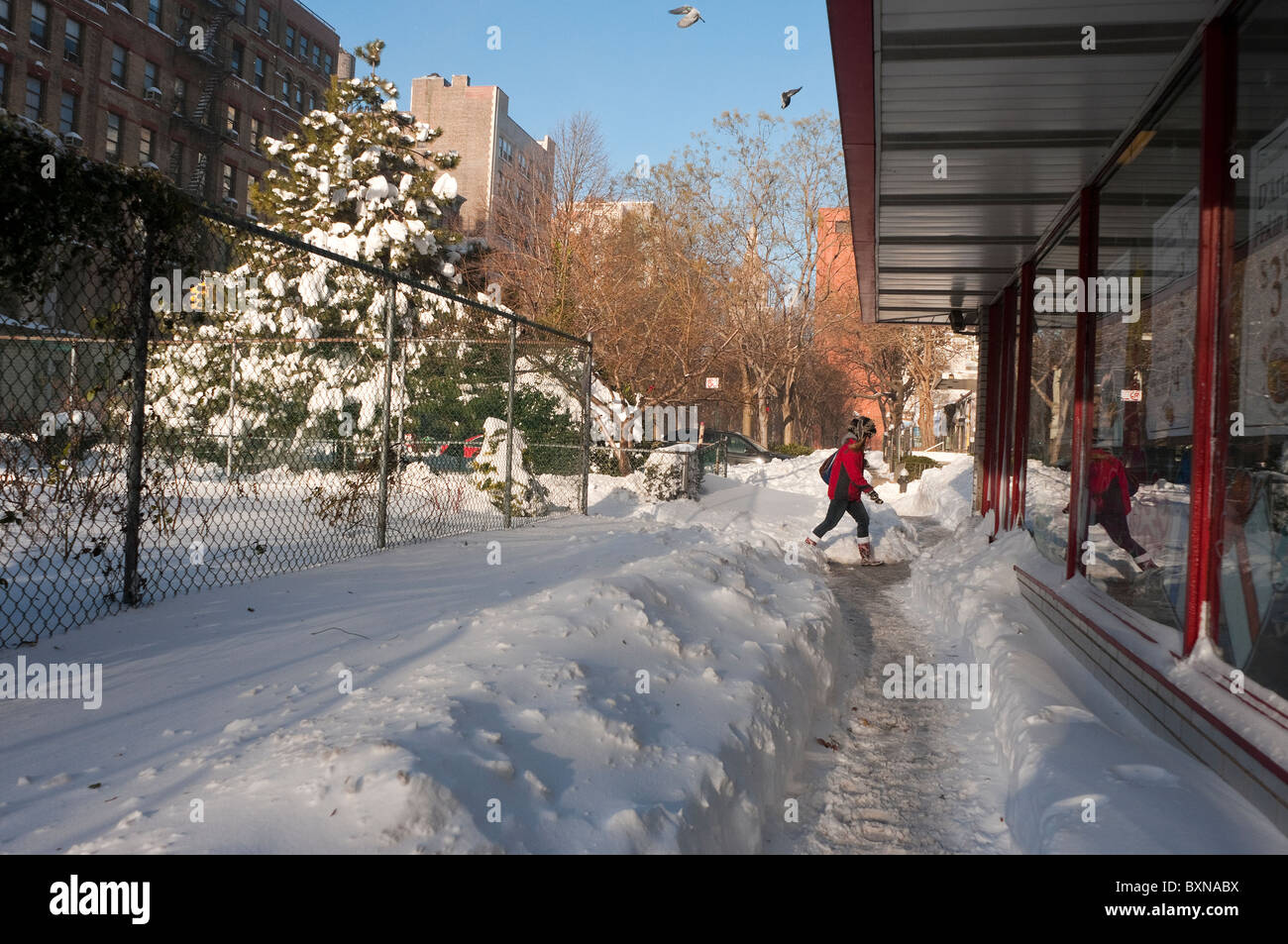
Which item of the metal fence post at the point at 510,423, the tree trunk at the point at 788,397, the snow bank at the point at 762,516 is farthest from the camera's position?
the tree trunk at the point at 788,397

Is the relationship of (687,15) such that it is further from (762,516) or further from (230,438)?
(762,516)

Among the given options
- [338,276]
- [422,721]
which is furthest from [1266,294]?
[338,276]

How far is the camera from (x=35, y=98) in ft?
96.1

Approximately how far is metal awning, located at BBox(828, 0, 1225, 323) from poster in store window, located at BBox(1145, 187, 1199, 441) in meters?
0.95

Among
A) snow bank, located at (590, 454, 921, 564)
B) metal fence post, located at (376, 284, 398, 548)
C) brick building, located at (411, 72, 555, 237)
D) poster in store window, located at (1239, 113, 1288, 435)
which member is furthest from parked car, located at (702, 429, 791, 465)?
brick building, located at (411, 72, 555, 237)

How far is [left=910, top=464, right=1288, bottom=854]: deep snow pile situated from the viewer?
3168mm

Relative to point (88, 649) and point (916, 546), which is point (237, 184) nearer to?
point (916, 546)

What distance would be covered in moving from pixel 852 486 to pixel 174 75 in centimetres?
3595

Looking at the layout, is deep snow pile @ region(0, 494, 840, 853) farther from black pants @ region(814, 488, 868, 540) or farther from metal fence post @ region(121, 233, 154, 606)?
black pants @ region(814, 488, 868, 540)

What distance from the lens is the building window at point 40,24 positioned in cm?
2884

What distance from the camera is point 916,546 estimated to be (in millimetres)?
13328

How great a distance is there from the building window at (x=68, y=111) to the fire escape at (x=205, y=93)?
4858 millimetres

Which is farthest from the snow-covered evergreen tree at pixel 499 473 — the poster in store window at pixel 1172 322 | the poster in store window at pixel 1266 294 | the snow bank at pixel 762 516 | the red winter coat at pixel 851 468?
the poster in store window at pixel 1266 294

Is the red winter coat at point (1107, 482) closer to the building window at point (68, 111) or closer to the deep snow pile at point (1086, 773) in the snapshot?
the deep snow pile at point (1086, 773)
